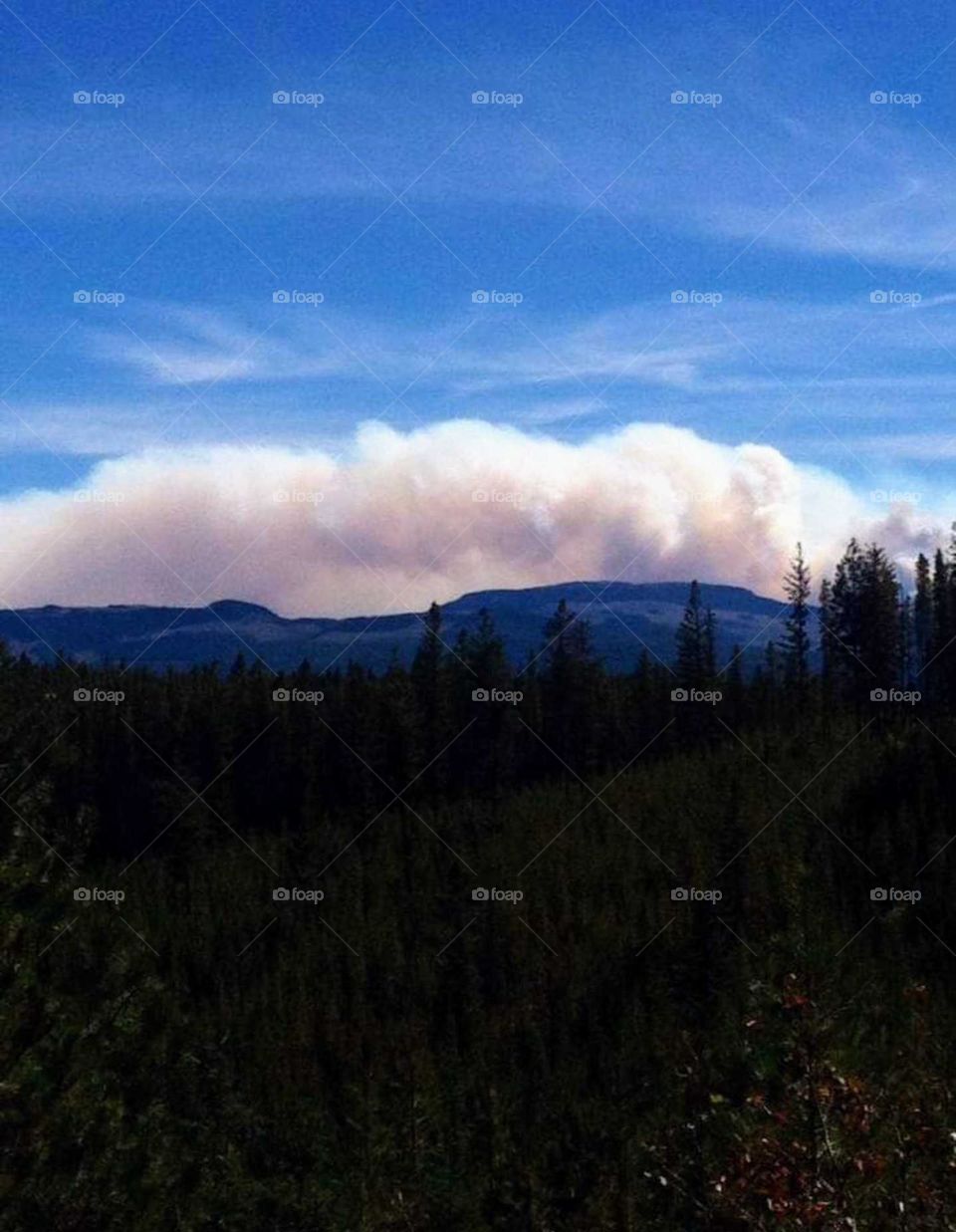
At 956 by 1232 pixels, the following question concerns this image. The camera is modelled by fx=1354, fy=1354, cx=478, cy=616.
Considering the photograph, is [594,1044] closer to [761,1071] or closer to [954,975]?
[954,975]

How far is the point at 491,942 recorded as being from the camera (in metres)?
71.6

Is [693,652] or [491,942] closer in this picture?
[491,942]

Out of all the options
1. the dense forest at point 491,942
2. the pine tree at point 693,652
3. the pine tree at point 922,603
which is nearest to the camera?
the dense forest at point 491,942

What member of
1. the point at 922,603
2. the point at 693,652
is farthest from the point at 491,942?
the point at 922,603

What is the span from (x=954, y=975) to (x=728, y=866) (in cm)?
1385

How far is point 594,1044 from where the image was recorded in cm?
5662

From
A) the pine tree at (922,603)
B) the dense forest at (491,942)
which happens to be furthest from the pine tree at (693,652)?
the pine tree at (922,603)

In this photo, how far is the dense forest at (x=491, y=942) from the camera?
15102mm

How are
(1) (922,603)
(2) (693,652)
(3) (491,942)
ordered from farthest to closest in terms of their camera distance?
(1) (922,603) < (2) (693,652) < (3) (491,942)

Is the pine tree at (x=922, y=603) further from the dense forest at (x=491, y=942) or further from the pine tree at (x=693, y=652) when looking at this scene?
the pine tree at (x=693, y=652)

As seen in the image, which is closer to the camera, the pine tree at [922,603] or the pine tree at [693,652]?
the pine tree at [693,652]

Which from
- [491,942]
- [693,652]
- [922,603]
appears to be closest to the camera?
[491,942]

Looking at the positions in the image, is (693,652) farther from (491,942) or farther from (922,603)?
(922,603)

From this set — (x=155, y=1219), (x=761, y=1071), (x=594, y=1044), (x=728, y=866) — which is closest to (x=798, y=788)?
(x=728, y=866)
